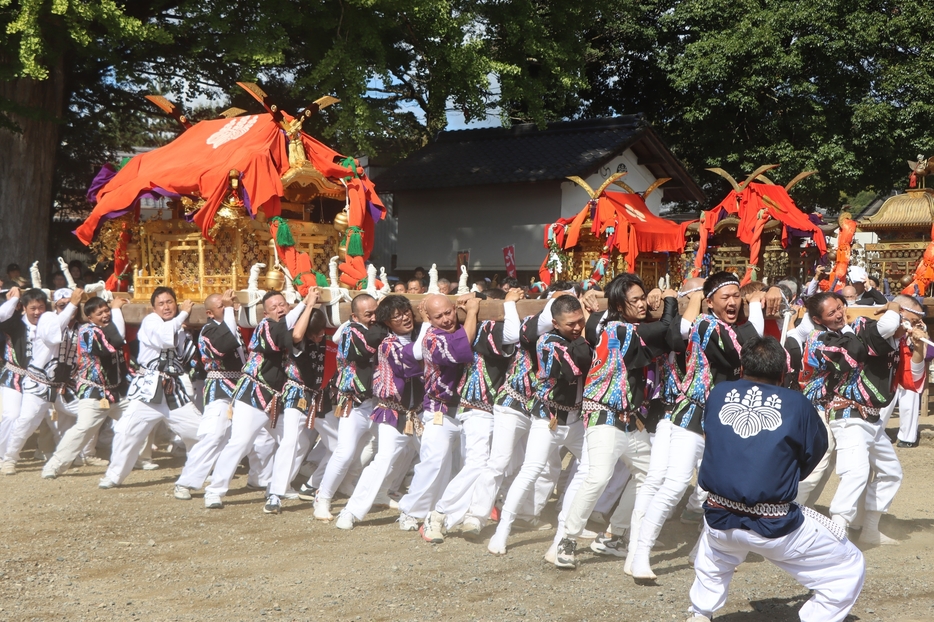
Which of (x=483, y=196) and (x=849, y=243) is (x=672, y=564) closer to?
(x=849, y=243)

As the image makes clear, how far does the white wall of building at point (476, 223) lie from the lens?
1808 cm

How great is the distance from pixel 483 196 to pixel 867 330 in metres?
13.6

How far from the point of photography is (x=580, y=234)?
14047mm

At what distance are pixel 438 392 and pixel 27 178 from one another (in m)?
10.2

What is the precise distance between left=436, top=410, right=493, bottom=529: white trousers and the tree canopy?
7.84 metres

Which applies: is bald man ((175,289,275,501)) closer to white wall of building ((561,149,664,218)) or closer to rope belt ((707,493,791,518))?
rope belt ((707,493,791,518))

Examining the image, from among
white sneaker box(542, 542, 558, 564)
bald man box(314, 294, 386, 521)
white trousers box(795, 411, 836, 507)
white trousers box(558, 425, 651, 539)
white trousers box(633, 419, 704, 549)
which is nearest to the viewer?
white trousers box(633, 419, 704, 549)

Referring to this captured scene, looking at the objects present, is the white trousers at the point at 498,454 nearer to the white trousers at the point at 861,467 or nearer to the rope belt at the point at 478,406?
the rope belt at the point at 478,406

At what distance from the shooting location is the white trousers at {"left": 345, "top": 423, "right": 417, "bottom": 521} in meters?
6.03

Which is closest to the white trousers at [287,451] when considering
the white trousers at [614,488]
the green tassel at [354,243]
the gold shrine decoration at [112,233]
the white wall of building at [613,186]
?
the white trousers at [614,488]

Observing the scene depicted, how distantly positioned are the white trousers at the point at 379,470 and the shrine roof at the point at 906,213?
9479 millimetres

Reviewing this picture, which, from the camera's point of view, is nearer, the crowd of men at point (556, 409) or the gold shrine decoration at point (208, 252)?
the crowd of men at point (556, 409)

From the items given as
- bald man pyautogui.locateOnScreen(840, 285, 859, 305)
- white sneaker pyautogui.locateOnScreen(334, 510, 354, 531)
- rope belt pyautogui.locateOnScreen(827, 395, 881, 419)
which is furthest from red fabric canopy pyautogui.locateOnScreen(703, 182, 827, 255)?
white sneaker pyautogui.locateOnScreen(334, 510, 354, 531)

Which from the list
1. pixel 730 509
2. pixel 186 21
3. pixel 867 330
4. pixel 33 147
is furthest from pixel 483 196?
pixel 730 509
